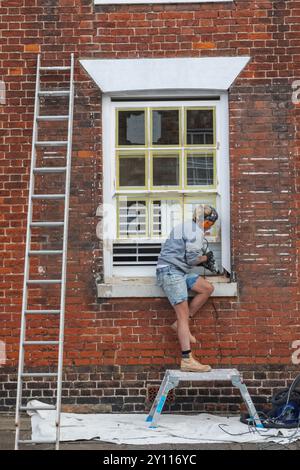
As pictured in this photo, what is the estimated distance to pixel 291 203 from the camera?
917cm

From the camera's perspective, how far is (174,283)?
345 inches

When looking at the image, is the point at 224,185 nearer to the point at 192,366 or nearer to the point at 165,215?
the point at 165,215

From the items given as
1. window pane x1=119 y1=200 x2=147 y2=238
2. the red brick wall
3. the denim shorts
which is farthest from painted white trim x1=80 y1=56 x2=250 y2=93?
the denim shorts

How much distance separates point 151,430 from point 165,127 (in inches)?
128

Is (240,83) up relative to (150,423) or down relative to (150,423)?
up

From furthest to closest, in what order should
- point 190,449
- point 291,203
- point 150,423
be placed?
1. point 291,203
2. point 150,423
3. point 190,449

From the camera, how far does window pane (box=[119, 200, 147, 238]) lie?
370 inches

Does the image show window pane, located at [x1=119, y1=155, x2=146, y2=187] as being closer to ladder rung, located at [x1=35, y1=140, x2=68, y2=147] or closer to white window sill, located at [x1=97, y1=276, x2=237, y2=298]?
ladder rung, located at [x1=35, y1=140, x2=68, y2=147]

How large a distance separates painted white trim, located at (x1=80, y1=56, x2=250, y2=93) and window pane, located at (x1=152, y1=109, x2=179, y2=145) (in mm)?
312

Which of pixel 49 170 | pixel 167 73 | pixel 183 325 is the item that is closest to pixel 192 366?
pixel 183 325

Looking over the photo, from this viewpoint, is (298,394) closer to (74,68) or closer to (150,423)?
(150,423)

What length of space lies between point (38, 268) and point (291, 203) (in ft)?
9.15

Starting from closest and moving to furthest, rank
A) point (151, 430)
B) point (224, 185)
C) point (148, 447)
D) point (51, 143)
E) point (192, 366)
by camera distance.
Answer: point (148, 447) → point (151, 430) → point (192, 366) → point (51, 143) → point (224, 185)

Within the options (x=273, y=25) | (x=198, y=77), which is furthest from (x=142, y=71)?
(x=273, y=25)
